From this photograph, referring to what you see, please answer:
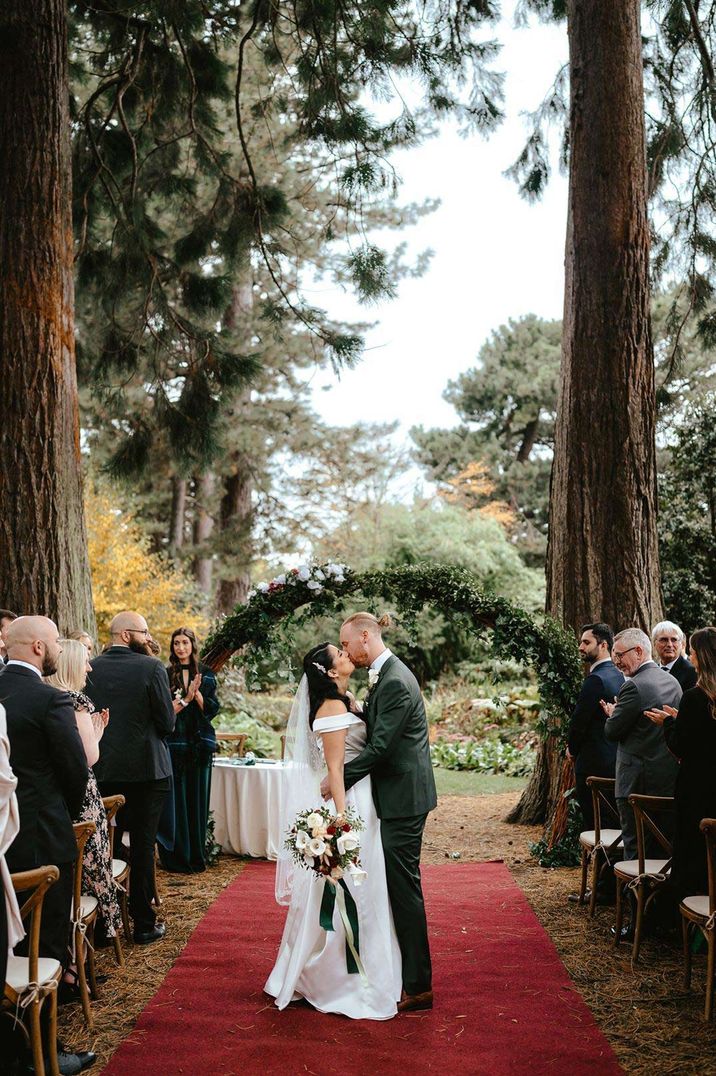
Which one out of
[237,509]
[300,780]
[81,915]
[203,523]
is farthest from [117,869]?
[203,523]

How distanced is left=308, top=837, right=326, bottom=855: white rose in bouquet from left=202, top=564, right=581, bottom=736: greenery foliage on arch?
3.80 m

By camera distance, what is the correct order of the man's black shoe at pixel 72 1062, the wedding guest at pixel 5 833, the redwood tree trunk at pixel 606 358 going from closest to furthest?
the wedding guest at pixel 5 833 < the man's black shoe at pixel 72 1062 < the redwood tree trunk at pixel 606 358

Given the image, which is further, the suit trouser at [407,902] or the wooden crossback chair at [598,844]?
the wooden crossback chair at [598,844]

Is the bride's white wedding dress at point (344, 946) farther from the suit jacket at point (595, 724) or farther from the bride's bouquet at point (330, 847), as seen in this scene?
the suit jacket at point (595, 724)

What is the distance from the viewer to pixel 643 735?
19.6ft

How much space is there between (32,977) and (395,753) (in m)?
1.93

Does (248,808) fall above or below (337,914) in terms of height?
below

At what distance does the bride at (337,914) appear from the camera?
473cm

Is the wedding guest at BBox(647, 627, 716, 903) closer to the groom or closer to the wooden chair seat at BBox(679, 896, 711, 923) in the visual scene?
the wooden chair seat at BBox(679, 896, 711, 923)

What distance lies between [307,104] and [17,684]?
7634 millimetres

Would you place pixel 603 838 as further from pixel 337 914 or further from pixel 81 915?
pixel 81 915

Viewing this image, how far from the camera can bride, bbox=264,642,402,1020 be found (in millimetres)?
4727

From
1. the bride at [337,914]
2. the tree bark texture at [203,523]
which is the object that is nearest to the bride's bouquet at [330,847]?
the bride at [337,914]

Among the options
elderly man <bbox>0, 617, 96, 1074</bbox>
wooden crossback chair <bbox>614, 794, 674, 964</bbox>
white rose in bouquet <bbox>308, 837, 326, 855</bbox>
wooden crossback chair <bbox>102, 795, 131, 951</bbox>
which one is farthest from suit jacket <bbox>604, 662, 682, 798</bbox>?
elderly man <bbox>0, 617, 96, 1074</bbox>
